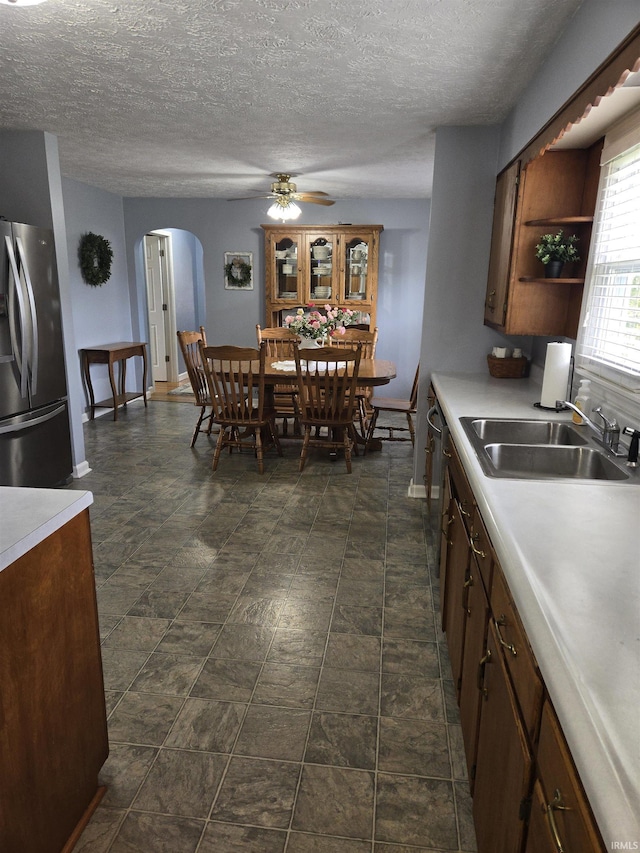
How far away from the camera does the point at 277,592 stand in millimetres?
2736

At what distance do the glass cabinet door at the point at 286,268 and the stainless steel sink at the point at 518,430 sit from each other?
4463mm

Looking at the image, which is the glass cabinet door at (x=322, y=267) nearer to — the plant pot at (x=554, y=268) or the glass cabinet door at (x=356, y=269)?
the glass cabinet door at (x=356, y=269)

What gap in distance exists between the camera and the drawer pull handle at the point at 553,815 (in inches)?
30.4

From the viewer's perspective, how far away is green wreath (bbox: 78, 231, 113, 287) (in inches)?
231

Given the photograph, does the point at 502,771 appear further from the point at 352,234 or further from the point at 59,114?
the point at 352,234

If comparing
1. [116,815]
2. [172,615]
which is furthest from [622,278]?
[116,815]

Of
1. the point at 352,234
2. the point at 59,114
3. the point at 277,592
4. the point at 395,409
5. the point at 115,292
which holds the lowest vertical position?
the point at 277,592

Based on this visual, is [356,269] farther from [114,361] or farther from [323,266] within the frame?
[114,361]

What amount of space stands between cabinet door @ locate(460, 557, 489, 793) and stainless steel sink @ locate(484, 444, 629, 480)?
540 millimetres

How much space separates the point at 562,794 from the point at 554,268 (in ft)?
8.14

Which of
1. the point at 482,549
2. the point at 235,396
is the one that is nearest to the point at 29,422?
the point at 235,396

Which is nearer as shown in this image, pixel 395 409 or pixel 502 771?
pixel 502 771

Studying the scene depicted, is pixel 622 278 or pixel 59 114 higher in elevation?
pixel 59 114

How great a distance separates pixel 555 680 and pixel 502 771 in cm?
44
